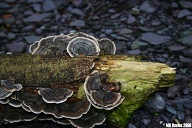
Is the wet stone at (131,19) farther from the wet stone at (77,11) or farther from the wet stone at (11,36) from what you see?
the wet stone at (11,36)

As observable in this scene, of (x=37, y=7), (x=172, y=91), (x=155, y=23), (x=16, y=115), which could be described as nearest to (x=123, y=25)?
(x=155, y=23)

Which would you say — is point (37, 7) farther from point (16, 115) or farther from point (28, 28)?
point (16, 115)

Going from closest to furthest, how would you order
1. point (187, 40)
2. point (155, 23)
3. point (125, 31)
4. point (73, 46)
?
point (73, 46) → point (187, 40) → point (125, 31) → point (155, 23)

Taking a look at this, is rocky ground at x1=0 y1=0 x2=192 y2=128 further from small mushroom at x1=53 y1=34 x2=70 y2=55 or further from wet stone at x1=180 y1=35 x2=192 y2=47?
small mushroom at x1=53 y1=34 x2=70 y2=55

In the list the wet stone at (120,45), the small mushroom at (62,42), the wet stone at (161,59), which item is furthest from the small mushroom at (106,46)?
the wet stone at (120,45)

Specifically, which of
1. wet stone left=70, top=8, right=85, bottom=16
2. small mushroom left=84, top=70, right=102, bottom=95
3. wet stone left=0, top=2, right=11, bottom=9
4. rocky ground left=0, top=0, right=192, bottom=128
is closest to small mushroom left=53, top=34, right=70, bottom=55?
small mushroom left=84, top=70, right=102, bottom=95

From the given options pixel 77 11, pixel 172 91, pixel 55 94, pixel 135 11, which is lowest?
pixel 172 91

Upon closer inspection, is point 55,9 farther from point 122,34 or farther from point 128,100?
point 128,100
